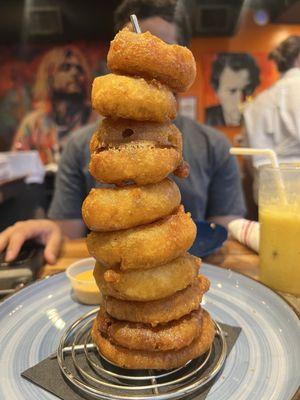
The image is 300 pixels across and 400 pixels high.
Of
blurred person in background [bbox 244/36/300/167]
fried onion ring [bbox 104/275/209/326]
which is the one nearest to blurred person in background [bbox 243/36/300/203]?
blurred person in background [bbox 244/36/300/167]

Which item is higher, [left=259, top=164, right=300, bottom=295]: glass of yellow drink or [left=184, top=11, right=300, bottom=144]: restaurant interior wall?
[left=184, top=11, right=300, bottom=144]: restaurant interior wall

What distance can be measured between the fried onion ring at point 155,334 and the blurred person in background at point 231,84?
7.05m

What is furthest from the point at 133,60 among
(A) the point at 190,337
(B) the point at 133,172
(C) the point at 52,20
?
(C) the point at 52,20

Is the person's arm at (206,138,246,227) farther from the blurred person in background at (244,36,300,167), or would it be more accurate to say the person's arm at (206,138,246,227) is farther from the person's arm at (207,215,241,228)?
the blurred person in background at (244,36,300,167)

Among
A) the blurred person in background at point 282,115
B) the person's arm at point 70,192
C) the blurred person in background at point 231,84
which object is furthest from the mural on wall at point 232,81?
the person's arm at point 70,192

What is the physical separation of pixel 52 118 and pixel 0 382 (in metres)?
7.69

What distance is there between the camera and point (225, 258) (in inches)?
Result: 71.1

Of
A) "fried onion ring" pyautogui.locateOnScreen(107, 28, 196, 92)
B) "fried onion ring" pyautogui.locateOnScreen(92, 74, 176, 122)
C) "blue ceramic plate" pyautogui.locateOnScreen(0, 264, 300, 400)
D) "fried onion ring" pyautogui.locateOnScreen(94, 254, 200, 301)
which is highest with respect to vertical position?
"fried onion ring" pyautogui.locateOnScreen(107, 28, 196, 92)

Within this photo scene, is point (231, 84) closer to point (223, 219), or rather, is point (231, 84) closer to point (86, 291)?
point (223, 219)

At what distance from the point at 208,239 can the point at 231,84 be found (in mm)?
6304


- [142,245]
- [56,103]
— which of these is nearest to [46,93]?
[56,103]

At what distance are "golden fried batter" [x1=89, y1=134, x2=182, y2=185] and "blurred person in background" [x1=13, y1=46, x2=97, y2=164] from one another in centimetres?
736

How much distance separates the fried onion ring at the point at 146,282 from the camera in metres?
0.93

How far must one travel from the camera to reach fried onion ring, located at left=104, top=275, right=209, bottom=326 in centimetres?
96
